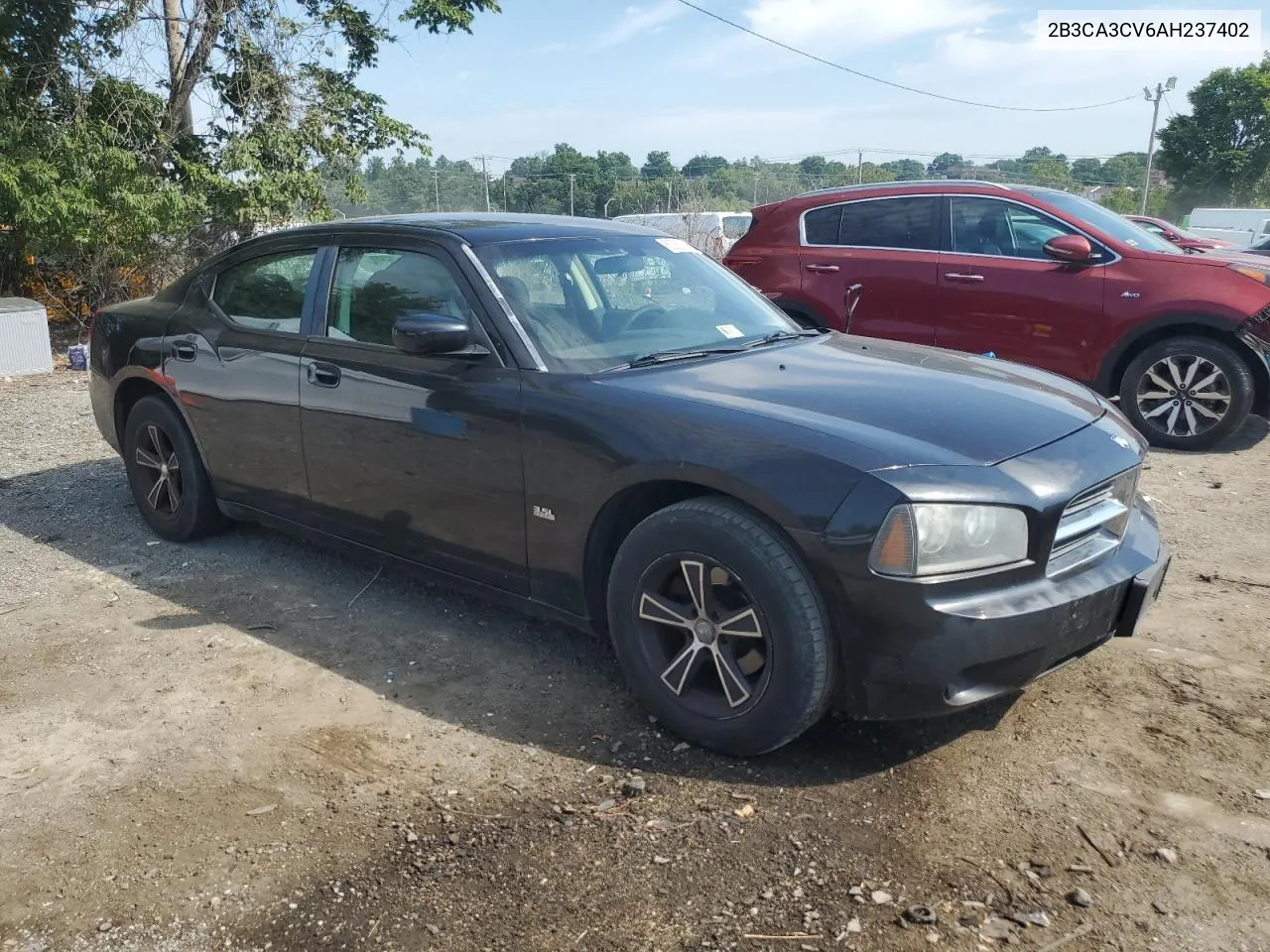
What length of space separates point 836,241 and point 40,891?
7027 millimetres

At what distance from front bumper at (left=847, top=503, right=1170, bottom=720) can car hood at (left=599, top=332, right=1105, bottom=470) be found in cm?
39

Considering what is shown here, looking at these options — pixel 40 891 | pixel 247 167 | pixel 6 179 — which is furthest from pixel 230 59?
pixel 40 891

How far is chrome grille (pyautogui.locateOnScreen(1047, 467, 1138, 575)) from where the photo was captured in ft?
9.96

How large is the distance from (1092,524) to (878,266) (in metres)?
5.16

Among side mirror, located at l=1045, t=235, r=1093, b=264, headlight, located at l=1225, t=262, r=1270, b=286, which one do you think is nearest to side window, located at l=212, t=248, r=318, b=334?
side mirror, located at l=1045, t=235, r=1093, b=264

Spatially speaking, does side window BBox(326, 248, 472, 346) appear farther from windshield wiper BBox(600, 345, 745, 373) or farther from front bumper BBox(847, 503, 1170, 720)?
front bumper BBox(847, 503, 1170, 720)

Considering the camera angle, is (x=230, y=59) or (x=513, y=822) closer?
(x=513, y=822)

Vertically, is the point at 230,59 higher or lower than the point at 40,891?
higher

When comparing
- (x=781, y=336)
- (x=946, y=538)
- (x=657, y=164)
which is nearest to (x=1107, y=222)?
(x=781, y=336)

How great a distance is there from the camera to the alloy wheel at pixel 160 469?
5262 millimetres

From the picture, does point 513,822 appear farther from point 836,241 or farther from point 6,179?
point 6,179

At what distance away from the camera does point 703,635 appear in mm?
3150

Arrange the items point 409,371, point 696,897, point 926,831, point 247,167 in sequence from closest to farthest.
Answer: point 696,897
point 926,831
point 409,371
point 247,167

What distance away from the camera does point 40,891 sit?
105 inches
